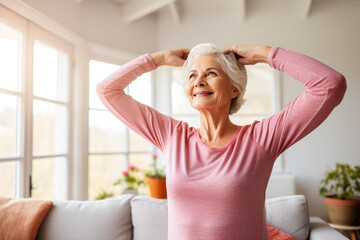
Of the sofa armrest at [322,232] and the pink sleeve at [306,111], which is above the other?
the pink sleeve at [306,111]

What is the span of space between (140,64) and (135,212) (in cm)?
114

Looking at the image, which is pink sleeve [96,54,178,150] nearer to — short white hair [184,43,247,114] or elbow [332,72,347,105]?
short white hair [184,43,247,114]

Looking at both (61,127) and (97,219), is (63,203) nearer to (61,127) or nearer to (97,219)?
(97,219)

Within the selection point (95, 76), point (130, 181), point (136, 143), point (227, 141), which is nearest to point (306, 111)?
point (227, 141)

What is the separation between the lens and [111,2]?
339 centimetres

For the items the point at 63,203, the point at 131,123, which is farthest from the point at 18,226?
the point at 131,123

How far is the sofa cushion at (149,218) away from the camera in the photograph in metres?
1.95

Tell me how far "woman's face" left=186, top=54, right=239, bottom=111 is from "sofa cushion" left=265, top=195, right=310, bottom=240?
1197mm

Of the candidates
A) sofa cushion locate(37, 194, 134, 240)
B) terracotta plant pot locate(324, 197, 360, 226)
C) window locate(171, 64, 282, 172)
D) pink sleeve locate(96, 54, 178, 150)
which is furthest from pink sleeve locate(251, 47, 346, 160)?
window locate(171, 64, 282, 172)

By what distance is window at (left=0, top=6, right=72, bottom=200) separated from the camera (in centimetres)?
225

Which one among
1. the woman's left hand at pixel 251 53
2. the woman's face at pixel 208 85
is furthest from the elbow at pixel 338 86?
the woman's face at pixel 208 85

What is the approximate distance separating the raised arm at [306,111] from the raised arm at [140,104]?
13.8 inches

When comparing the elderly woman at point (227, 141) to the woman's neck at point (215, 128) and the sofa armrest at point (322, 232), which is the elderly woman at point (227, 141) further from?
the sofa armrest at point (322, 232)

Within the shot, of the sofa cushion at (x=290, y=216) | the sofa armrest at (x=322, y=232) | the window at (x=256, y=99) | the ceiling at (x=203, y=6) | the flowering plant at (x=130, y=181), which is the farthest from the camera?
the window at (x=256, y=99)
